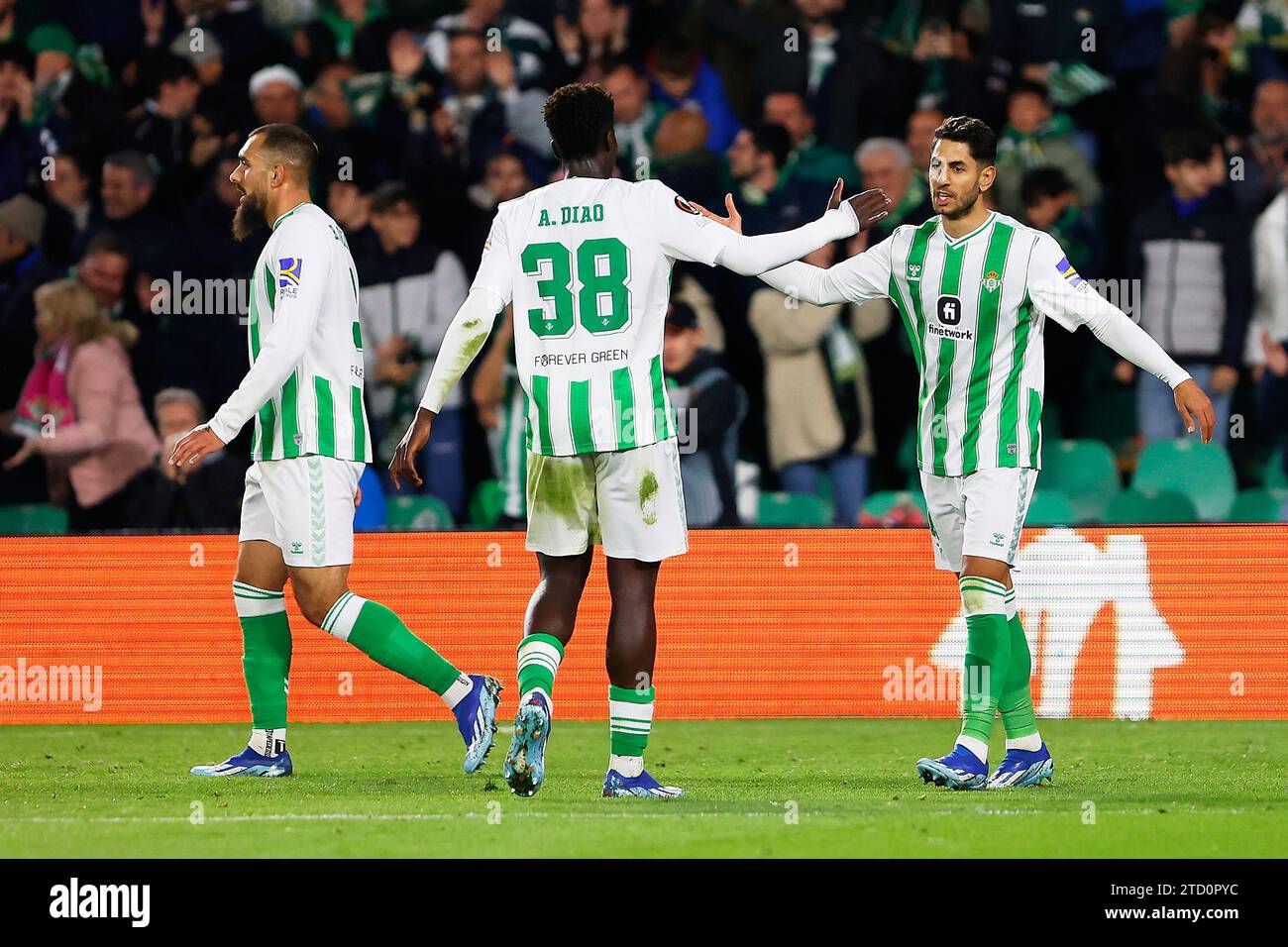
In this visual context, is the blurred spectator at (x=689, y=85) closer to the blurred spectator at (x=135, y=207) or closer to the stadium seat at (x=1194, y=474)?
the blurred spectator at (x=135, y=207)

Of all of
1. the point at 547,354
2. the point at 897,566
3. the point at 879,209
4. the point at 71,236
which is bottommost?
the point at 897,566

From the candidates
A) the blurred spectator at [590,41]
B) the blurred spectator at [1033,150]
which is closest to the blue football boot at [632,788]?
the blurred spectator at [1033,150]

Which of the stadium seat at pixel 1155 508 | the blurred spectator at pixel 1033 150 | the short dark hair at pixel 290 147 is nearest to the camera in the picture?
the short dark hair at pixel 290 147

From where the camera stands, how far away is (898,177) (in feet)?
36.0

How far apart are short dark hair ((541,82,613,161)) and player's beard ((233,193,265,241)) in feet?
4.63

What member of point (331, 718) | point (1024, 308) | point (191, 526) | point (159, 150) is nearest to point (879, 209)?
point (1024, 308)

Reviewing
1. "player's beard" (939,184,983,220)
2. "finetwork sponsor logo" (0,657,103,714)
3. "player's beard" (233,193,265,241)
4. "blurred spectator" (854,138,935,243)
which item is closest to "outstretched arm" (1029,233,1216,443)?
"player's beard" (939,184,983,220)

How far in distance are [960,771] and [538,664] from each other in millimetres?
1507

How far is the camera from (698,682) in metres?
9.11

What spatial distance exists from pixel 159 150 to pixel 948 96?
4.54m

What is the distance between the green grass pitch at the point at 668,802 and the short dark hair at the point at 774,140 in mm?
3698

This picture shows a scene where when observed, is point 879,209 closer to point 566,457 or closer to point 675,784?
point 566,457

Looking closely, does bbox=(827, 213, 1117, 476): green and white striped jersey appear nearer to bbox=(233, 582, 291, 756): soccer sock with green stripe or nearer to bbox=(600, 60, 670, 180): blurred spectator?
bbox=(233, 582, 291, 756): soccer sock with green stripe

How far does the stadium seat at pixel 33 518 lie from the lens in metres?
10.8
